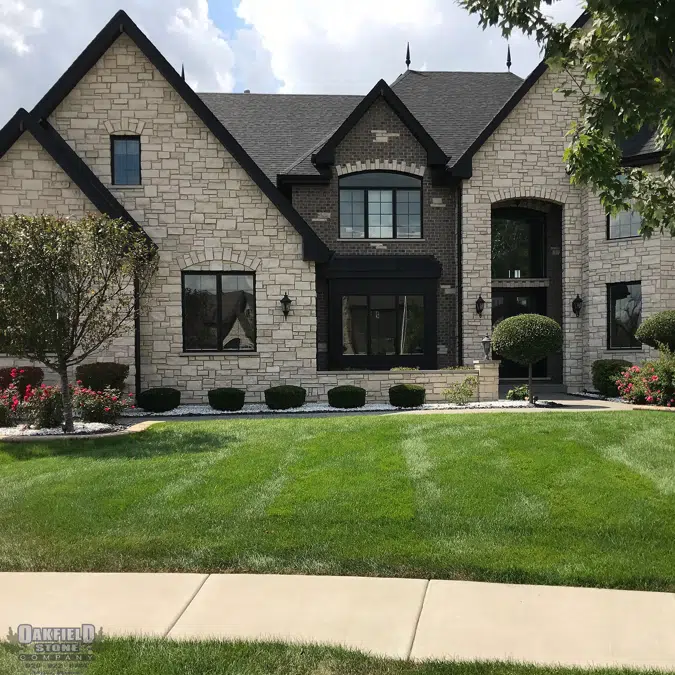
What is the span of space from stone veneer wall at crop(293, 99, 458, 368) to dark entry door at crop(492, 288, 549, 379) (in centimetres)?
238

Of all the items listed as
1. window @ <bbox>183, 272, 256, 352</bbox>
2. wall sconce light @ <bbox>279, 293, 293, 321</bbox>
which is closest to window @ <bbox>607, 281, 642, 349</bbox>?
wall sconce light @ <bbox>279, 293, 293, 321</bbox>

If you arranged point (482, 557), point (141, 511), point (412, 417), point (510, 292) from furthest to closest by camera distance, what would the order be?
point (510, 292)
point (412, 417)
point (141, 511)
point (482, 557)

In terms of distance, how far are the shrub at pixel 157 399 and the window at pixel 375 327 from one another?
5560mm

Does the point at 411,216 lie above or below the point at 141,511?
above

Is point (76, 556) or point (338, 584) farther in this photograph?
point (76, 556)

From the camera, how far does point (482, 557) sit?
5.28 metres

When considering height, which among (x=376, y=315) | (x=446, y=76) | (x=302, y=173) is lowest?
(x=376, y=315)

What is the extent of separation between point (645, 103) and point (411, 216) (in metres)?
15.1

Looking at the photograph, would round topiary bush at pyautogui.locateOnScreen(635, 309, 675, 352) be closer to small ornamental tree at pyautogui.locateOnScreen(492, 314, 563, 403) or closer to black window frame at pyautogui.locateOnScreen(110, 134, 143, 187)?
small ornamental tree at pyautogui.locateOnScreen(492, 314, 563, 403)

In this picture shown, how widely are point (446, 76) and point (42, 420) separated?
1883 centimetres

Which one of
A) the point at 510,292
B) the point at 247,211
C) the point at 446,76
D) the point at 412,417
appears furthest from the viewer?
the point at 446,76

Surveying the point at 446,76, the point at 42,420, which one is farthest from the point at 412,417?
the point at 446,76

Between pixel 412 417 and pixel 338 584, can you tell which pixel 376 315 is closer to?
pixel 412 417

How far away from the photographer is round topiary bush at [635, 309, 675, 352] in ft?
53.1
